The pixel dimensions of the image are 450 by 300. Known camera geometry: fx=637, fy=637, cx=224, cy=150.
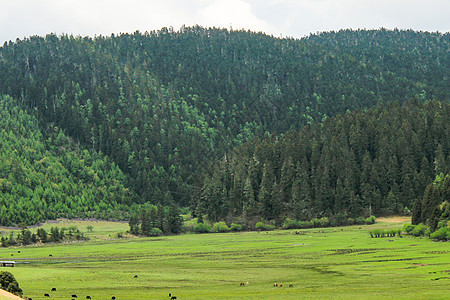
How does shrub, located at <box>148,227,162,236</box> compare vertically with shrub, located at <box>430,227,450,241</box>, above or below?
below

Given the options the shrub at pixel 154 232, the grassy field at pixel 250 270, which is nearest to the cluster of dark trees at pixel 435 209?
the grassy field at pixel 250 270

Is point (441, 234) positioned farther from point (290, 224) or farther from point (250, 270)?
point (290, 224)

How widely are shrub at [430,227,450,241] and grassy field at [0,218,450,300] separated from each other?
1.85 metres

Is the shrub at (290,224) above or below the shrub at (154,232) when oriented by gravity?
above

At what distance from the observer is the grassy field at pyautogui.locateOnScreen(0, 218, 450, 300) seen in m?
67.2

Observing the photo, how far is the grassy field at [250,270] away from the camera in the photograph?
221 feet

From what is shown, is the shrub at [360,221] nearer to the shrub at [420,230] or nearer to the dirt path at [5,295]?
the shrub at [420,230]

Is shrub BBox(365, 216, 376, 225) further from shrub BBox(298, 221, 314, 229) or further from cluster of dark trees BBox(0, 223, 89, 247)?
cluster of dark trees BBox(0, 223, 89, 247)

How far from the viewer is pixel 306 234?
551 feet

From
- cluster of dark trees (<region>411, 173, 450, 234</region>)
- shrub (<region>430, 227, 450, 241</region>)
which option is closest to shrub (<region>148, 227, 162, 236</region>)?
cluster of dark trees (<region>411, 173, 450, 234</region>)

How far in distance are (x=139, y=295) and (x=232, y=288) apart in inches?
426

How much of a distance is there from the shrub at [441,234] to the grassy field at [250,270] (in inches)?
73.0

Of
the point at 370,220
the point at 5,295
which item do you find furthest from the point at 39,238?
the point at 5,295

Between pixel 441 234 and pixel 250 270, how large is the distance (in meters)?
48.6
